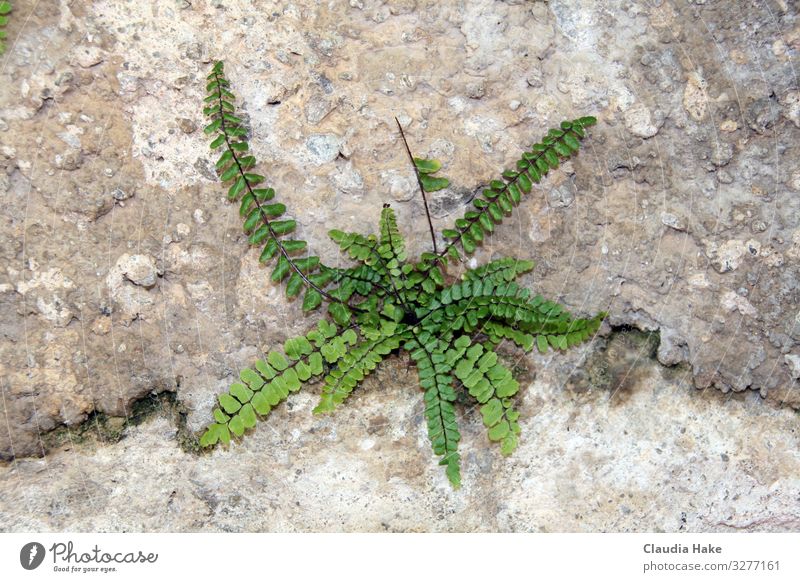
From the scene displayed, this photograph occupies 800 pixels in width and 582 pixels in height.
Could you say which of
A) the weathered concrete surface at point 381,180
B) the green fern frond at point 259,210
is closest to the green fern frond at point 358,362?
the green fern frond at point 259,210

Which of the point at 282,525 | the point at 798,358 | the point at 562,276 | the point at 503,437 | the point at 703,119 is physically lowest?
the point at 282,525

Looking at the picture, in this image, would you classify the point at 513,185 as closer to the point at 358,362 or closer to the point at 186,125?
the point at 358,362

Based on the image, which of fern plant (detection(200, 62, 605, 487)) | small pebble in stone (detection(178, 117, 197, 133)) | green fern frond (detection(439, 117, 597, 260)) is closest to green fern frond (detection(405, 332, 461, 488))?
fern plant (detection(200, 62, 605, 487))

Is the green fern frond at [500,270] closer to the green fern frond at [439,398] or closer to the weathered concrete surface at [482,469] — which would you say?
the green fern frond at [439,398]

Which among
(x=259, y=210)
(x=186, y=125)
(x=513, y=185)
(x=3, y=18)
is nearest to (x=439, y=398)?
(x=513, y=185)

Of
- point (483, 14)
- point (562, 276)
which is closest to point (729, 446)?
point (562, 276)

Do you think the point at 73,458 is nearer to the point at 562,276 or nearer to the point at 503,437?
the point at 503,437

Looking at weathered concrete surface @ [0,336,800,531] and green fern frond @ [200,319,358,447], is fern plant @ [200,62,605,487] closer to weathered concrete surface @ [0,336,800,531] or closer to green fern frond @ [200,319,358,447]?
green fern frond @ [200,319,358,447]
